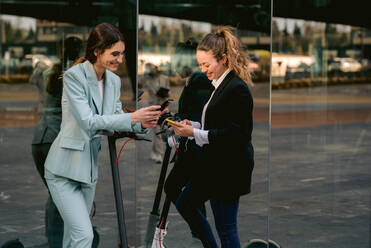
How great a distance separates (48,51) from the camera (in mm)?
5336

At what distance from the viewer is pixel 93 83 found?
3.35 m

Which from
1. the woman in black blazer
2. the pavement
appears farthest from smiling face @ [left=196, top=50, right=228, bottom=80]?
the pavement

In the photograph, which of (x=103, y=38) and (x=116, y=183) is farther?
(x=116, y=183)

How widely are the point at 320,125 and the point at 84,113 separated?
412 centimetres

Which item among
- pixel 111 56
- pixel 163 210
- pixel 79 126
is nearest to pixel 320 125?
pixel 163 210

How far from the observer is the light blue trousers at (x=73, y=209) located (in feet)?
10.6

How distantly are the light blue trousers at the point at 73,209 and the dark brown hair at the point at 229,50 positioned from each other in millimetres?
1056

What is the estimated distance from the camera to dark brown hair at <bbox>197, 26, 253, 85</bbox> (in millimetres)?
3445

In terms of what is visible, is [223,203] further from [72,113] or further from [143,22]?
[143,22]

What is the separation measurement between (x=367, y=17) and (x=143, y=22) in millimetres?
2251

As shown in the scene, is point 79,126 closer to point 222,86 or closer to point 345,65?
point 222,86

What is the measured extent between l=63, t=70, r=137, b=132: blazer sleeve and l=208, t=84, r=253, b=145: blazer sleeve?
52cm

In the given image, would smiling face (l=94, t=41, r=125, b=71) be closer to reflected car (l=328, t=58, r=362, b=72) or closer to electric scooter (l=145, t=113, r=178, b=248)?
electric scooter (l=145, t=113, r=178, b=248)

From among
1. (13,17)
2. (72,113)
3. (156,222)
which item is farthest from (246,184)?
(13,17)
